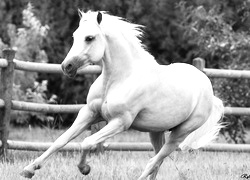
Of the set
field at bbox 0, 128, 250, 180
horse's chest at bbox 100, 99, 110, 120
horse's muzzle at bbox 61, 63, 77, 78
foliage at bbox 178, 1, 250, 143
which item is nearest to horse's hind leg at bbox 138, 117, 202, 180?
field at bbox 0, 128, 250, 180

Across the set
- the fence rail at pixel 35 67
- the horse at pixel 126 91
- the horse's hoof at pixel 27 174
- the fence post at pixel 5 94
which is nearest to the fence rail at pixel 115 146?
the fence post at pixel 5 94

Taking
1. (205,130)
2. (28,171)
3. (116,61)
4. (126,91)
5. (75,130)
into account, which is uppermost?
(116,61)

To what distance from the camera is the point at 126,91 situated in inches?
209

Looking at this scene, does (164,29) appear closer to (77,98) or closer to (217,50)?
(77,98)

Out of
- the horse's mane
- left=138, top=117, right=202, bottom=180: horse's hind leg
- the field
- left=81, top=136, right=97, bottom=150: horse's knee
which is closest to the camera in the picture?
left=81, top=136, right=97, bottom=150: horse's knee

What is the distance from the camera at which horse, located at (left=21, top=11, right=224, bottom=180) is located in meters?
5.23

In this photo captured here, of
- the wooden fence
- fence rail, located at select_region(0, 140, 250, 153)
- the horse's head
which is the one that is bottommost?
fence rail, located at select_region(0, 140, 250, 153)

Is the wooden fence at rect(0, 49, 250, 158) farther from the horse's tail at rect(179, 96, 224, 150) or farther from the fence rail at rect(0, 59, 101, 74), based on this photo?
the horse's tail at rect(179, 96, 224, 150)

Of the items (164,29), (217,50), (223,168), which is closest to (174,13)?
(164,29)

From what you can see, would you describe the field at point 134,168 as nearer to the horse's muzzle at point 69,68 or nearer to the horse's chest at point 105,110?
the horse's chest at point 105,110

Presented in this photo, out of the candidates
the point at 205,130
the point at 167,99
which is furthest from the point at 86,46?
the point at 205,130

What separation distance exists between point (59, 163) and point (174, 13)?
8903mm

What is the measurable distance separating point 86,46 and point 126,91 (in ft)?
1.60

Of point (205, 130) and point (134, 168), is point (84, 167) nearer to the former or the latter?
point (134, 168)
